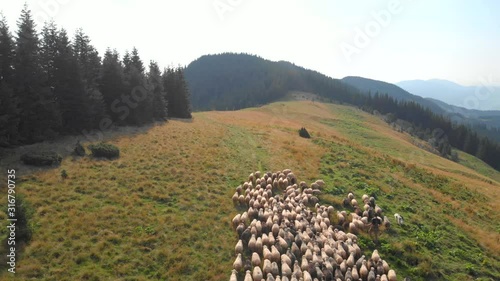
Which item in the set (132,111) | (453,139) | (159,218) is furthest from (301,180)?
(453,139)

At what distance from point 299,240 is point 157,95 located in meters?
45.7

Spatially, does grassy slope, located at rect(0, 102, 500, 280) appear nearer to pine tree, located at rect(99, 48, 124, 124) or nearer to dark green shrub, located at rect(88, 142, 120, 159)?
dark green shrub, located at rect(88, 142, 120, 159)

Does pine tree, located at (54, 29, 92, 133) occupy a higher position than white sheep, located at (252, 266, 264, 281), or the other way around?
pine tree, located at (54, 29, 92, 133)

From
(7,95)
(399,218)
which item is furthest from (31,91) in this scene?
(399,218)

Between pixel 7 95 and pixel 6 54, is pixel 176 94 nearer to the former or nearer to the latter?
pixel 6 54

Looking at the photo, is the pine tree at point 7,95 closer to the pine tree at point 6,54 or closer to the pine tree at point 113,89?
the pine tree at point 6,54

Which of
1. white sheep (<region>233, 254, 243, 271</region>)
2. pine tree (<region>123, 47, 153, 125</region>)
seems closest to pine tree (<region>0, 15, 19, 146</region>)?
pine tree (<region>123, 47, 153, 125</region>)

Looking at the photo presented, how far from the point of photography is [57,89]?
33719mm

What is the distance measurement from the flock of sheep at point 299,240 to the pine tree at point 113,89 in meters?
27.6

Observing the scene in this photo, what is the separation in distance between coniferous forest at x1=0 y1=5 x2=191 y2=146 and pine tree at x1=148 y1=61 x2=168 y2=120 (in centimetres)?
304

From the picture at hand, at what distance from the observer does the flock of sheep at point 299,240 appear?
15500mm

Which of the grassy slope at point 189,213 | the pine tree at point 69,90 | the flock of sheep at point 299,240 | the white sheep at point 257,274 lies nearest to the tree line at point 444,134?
the grassy slope at point 189,213

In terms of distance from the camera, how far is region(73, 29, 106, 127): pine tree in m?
37.3

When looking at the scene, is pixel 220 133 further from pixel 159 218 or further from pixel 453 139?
pixel 453 139
